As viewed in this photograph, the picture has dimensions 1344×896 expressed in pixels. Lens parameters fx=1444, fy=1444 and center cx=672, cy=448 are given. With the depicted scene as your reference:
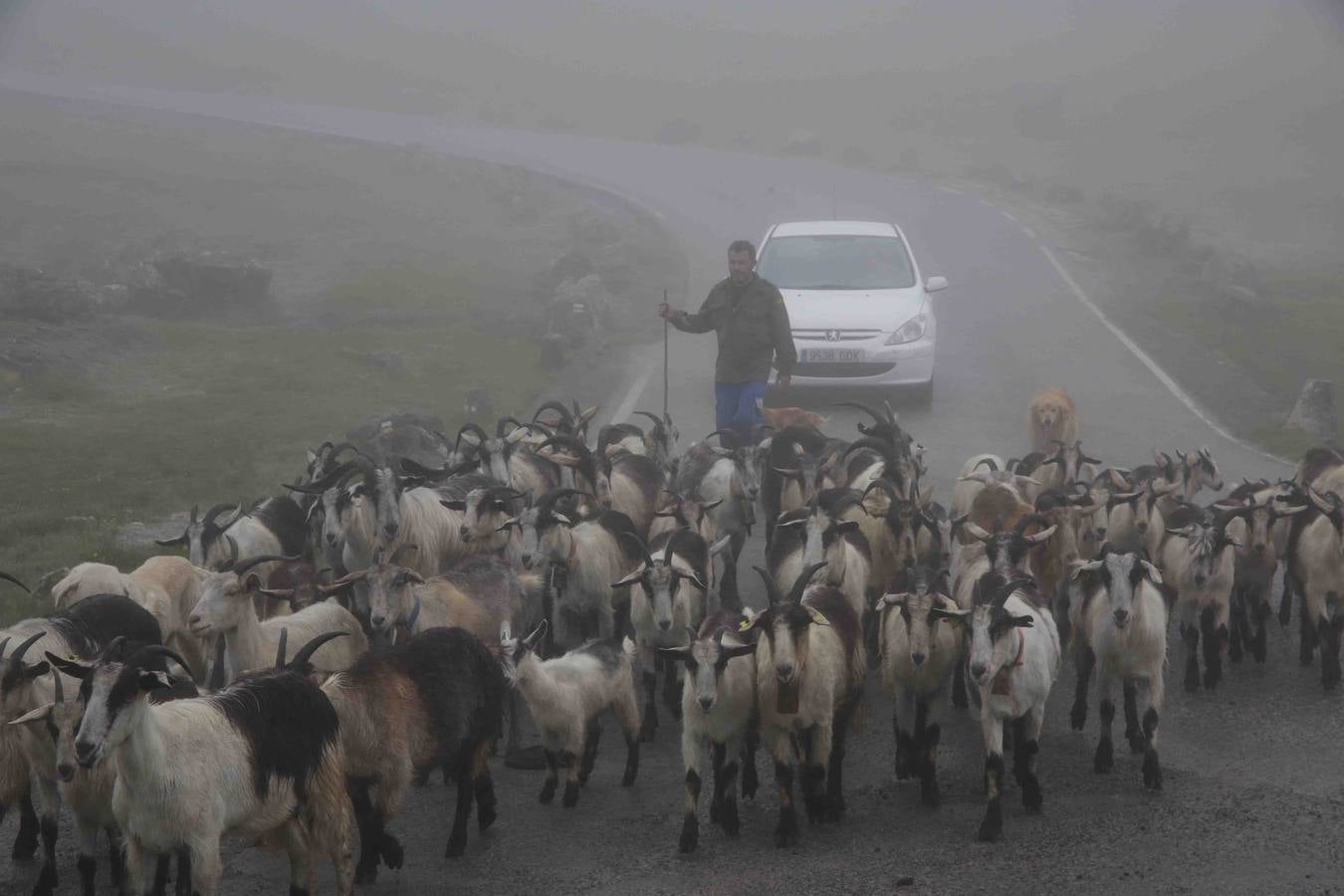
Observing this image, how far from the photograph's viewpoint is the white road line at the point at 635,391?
17.0 metres

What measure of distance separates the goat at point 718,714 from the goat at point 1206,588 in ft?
11.2

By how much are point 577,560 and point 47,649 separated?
11.8 feet

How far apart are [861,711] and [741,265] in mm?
4816

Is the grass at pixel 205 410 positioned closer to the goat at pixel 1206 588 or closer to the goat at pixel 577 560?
the goat at pixel 577 560

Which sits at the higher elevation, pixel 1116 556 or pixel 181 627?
pixel 1116 556

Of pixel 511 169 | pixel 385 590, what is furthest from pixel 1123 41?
pixel 385 590

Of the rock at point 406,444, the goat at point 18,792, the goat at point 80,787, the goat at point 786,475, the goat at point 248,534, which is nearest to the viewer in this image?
the goat at point 80,787

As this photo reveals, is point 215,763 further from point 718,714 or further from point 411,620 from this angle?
point 718,714

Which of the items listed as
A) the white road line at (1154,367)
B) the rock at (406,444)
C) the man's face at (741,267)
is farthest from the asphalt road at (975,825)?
the white road line at (1154,367)

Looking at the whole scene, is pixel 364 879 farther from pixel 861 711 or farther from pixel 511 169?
pixel 511 169

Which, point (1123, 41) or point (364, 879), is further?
point (1123, 41)

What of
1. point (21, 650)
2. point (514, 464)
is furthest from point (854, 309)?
point (21, 650)

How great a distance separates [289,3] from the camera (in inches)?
3108

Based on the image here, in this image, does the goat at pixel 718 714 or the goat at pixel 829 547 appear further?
the goat at pixel 829 547
